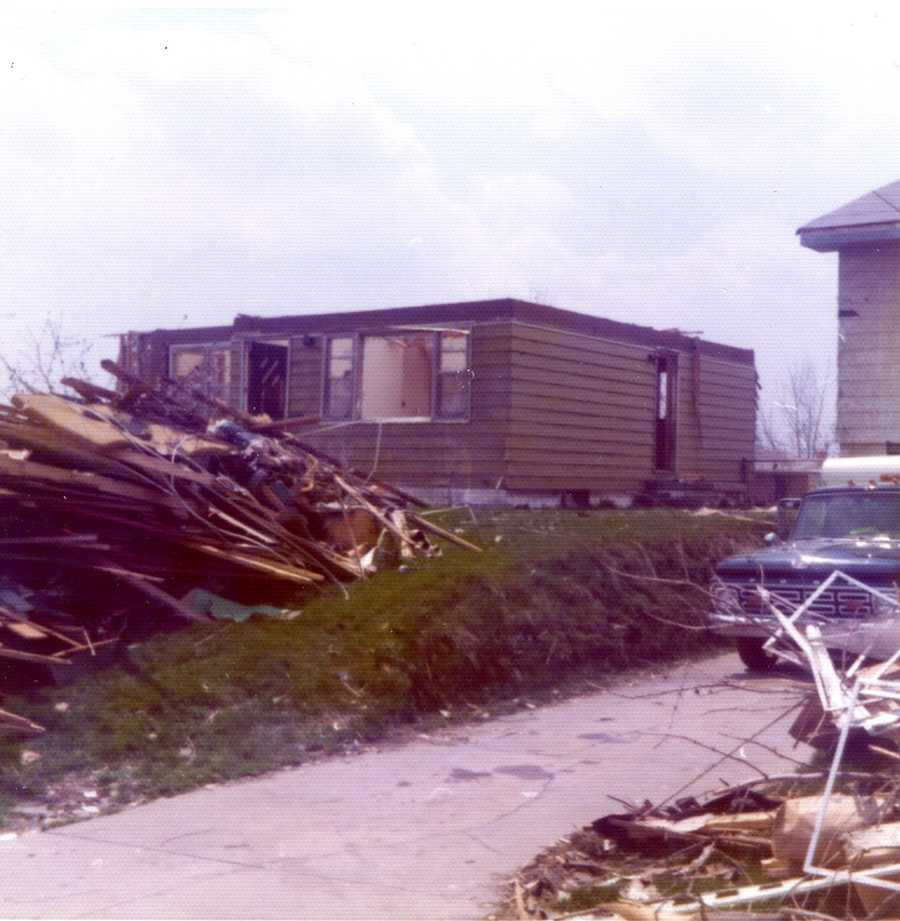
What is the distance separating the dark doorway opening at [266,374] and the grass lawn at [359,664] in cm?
799

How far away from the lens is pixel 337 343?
2017 centimetres

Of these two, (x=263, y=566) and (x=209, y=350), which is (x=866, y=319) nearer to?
(x=263, y=566)

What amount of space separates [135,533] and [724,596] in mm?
4861

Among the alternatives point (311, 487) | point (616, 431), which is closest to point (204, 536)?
point (311, 487)

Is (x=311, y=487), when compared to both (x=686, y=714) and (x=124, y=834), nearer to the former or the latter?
(x=686, y=714)

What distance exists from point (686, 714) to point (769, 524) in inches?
296

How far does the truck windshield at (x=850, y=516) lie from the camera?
479 inches

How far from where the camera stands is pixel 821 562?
1150cm

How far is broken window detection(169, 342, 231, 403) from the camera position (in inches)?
840

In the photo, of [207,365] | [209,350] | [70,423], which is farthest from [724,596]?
[209,350]

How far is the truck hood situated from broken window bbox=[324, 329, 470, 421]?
24.9 feet

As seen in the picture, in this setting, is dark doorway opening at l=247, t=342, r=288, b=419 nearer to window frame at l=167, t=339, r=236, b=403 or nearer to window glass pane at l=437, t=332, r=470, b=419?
window frame at l=167, t=339, r=236, b=403

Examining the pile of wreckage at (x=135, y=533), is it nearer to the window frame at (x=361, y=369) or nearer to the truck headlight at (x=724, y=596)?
the truck headlight at (x=724, y=596)


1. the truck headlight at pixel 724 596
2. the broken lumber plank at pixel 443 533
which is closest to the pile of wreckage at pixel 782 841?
the truck headlight at pixel 724 596
